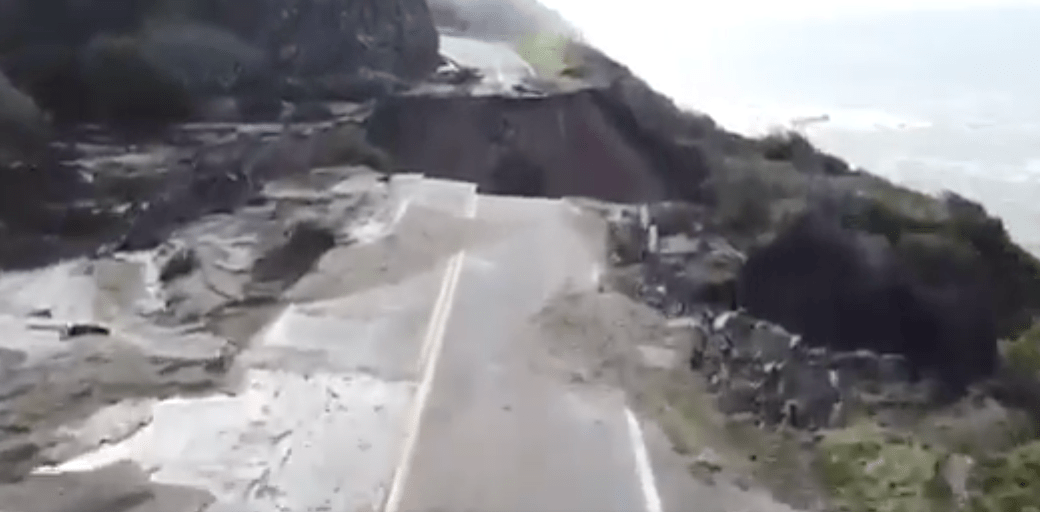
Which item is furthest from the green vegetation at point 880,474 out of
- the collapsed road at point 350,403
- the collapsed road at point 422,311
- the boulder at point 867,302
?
the boulder at point 867,302

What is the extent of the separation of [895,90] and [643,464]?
233ft

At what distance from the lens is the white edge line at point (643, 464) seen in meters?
9.65

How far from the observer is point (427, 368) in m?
12.5

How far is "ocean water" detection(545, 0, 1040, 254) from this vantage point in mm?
50562

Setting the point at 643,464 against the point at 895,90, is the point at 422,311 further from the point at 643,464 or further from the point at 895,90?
the point at 895,90

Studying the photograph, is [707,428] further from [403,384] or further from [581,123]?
[581,123]

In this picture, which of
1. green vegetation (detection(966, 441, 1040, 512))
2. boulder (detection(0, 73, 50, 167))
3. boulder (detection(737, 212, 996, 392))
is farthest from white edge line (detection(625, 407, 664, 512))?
boulder (detection(0, 73, 50, 167))

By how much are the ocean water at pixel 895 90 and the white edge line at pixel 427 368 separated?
21.8 metres

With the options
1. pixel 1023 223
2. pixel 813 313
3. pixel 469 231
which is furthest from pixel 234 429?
pixel 1023 223

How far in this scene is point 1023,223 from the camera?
4141 centimetres

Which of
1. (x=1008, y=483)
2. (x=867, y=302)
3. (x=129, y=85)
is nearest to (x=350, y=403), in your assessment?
(x=1008, y=483)

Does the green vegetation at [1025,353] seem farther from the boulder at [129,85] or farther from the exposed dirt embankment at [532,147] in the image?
the boulder at [129,85]

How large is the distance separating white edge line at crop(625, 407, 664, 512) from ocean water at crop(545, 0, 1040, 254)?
26.0 meters

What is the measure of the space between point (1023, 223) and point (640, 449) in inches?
1368
